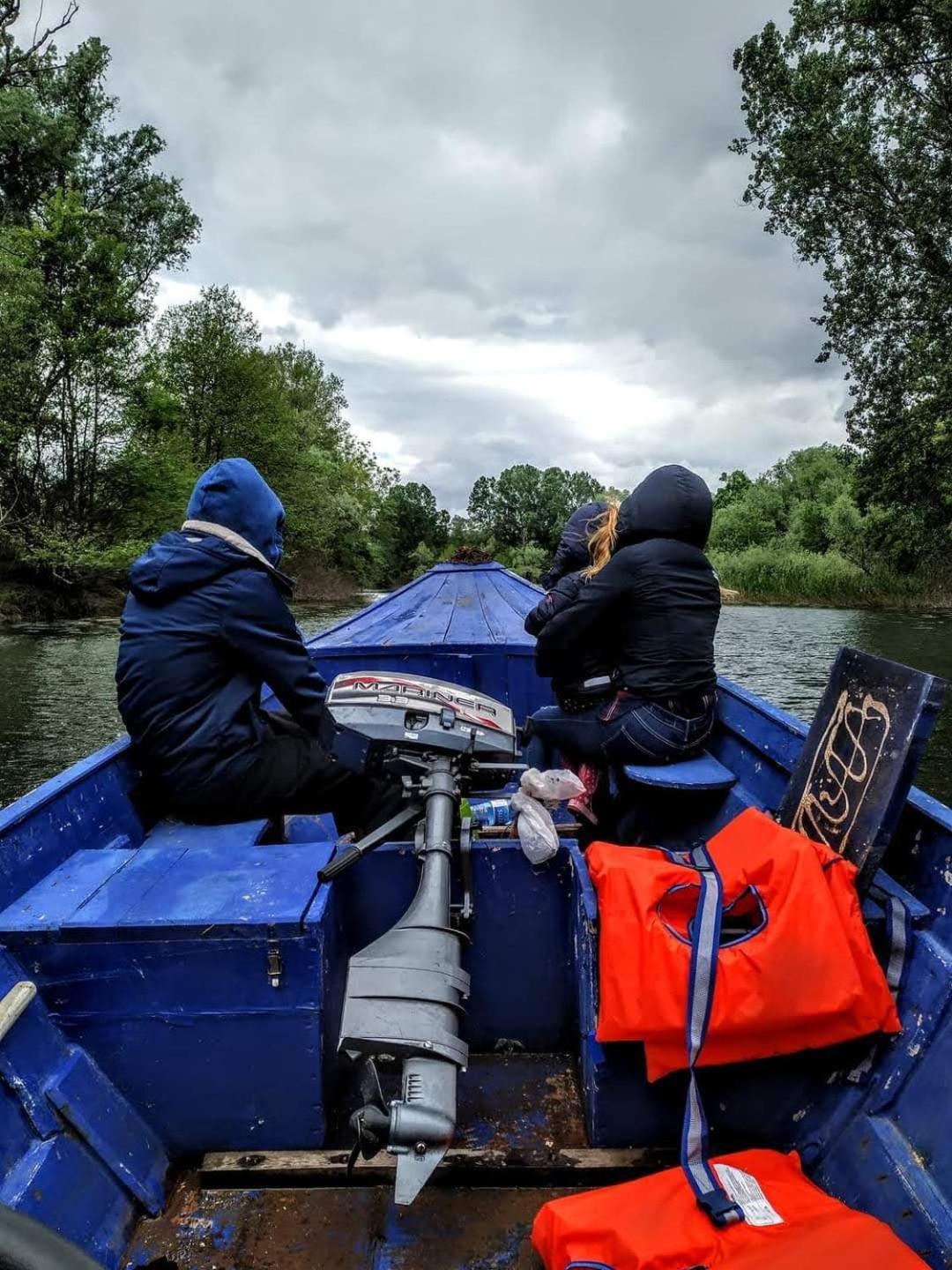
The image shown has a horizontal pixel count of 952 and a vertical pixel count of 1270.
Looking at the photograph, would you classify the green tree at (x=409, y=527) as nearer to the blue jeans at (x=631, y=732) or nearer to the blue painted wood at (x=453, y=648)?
the blue painted wood at (x=453, y=648)

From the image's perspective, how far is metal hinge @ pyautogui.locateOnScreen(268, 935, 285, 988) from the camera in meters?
1.68

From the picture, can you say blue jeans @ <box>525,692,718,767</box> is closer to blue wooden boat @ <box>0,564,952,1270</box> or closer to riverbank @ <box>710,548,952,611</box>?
blue wooden boat @ <box>0,564,952,1270</box>

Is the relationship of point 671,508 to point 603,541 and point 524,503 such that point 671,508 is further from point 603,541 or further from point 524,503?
point 524,503

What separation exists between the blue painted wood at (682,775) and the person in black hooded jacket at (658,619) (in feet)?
0.13

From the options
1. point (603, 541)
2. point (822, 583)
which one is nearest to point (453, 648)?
point (603, 541)

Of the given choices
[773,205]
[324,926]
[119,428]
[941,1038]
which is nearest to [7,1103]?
[324,926]

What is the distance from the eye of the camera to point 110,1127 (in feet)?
5.52

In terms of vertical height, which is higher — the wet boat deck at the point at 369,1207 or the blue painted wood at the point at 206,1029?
the blue painted wood at the point at 206,1029

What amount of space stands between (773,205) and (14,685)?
55.2ft

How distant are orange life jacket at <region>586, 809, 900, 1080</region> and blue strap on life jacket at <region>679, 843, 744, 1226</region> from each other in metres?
0.02

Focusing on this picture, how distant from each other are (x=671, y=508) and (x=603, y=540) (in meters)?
0.47

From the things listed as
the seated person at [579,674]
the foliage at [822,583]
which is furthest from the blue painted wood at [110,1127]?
the foliage at [822,583]

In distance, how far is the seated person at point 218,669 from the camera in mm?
2234

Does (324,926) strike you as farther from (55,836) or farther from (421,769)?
(55,836)
